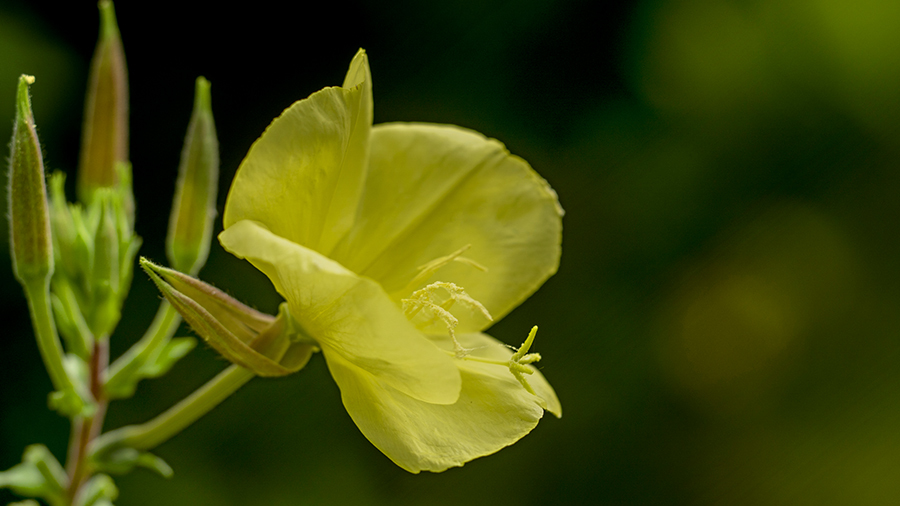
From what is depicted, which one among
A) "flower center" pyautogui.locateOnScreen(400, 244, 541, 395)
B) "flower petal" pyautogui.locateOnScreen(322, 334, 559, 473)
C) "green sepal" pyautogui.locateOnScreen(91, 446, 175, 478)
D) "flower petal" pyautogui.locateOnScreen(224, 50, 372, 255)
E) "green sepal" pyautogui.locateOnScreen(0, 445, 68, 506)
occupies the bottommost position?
"green sepal" pyautogui.locateOnScreen(0, 445, 68, 506)

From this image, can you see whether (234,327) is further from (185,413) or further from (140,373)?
(140,373)

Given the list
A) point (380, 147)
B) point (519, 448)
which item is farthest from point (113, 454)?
point (519, 448)

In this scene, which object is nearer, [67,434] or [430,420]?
[430,420]

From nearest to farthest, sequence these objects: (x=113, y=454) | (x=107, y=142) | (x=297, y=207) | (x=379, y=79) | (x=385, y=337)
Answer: (x=385, y=337) → (x=297, y=207) → (x=113, y=454) → (x=107, y=142) → (x=379, y=79)

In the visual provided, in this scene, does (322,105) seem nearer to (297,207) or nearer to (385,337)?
(297,207)

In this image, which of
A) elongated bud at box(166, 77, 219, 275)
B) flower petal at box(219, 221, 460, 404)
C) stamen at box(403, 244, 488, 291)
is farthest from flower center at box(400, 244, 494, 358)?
elongated bud at box(166, 77, 219, 275)

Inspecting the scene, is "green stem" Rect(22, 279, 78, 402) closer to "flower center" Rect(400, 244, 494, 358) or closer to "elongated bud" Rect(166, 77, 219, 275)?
"elongated bud" Rect(166, 77, 219, 275)
